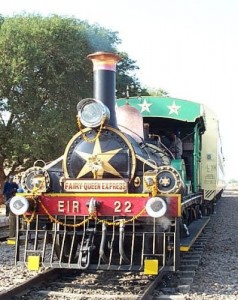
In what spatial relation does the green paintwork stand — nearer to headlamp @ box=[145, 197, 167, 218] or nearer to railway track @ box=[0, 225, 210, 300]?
railway track @ box=[0, 225, 210, 300]

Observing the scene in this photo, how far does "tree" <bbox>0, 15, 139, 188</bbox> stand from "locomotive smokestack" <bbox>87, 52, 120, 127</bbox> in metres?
13.6

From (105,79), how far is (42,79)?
15.0 metres

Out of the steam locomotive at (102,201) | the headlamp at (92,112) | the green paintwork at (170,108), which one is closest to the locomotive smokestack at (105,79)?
the steam locomotive at (102,201)

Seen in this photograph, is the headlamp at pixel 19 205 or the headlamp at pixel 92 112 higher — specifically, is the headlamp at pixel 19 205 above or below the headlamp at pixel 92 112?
below

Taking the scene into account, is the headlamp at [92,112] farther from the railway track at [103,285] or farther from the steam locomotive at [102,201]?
the railway track at [103,285]

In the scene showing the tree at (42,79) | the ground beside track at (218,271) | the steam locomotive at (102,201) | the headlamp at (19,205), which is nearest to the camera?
the ground beside track at (218,271)

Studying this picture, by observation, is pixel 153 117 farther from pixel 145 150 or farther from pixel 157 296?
pixel 157 296

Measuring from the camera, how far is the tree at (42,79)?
69.5 ft

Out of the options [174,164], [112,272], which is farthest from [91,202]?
[174,164]

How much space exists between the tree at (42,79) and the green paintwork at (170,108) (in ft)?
35.5

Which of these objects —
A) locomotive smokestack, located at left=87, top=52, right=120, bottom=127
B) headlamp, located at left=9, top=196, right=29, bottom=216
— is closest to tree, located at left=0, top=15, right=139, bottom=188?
locomotive smokestack, located at left=87, top=52, right=120, bottom=127

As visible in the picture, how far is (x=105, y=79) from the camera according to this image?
7469 millimetres

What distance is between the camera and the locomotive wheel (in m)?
6.83

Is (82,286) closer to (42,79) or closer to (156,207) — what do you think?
(156,207)
